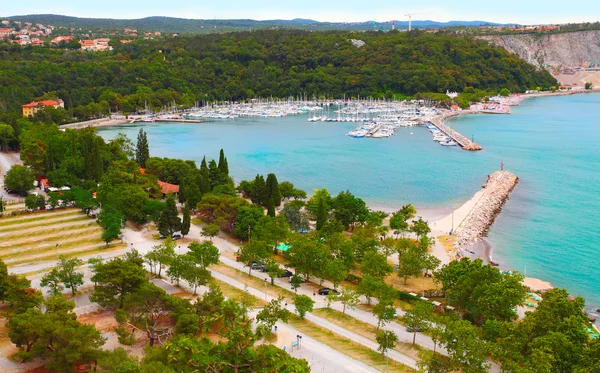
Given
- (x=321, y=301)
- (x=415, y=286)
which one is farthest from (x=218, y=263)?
(x=415, y=286)

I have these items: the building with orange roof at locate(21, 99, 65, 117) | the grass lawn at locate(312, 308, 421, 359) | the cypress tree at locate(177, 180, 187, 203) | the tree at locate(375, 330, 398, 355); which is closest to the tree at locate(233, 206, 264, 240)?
the cypress tree at locate(177, 180, 187, 203)

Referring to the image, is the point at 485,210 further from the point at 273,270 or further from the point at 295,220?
the point at 273,270

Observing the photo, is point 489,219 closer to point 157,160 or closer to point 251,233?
point 251,233

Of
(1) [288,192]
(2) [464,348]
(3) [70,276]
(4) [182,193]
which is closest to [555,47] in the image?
(1) [288,192]

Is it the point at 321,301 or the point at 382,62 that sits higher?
the point at 382,62

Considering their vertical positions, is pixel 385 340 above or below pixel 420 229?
above

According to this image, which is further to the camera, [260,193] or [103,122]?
[103,122]

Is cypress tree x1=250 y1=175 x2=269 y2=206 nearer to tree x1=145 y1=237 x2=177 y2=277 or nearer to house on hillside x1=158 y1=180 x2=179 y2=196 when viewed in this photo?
house on hillside x1=158 y1=180 x2=179 y2=196
